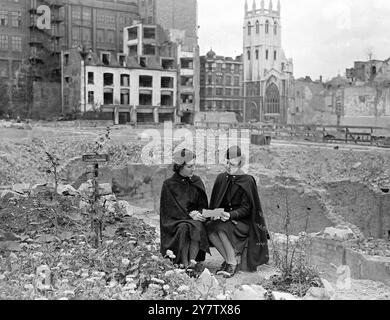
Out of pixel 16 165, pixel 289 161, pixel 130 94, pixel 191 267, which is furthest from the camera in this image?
pixel 130 94

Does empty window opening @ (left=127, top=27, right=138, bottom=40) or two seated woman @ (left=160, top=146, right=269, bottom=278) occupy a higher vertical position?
empty window opening @ (left=127, top=27, right=138, bottom=40)

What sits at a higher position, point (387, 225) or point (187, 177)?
point (187, 177)

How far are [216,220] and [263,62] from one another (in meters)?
67.2

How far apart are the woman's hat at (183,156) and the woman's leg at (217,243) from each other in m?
1.10

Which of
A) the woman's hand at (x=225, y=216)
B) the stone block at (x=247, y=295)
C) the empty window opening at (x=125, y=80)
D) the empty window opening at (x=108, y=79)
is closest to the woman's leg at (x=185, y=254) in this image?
the woman's hand at (x=225, y=216)

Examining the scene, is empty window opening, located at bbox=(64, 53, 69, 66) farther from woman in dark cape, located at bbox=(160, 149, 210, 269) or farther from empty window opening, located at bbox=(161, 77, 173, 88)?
woman in dark cape, located at bbox=(160, 149, 210, 269)

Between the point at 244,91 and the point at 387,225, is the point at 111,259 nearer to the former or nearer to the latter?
the point at 387,225

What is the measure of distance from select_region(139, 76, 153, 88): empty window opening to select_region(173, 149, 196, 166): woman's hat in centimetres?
4393

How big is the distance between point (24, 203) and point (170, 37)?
45.0m

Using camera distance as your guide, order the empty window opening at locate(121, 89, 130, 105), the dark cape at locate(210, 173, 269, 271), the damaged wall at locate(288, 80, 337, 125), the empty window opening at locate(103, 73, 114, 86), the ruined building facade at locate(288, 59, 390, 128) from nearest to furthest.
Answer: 1. the dark cape at locate(210, 173, 269, 271)
2. the ruined building facade at locate(288, 59, 390, 128)
3. the empty window opening at locate(103, 73, 114, 86)
4. the empty window opening at locate(121, 89, 130, 105)
5. the damaged wall at locate(288, 80, 337, 125)

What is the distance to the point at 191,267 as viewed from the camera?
322 inches

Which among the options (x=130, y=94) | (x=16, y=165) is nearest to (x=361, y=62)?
(x=130, y=94)

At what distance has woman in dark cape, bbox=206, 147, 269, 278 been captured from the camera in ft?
27.2

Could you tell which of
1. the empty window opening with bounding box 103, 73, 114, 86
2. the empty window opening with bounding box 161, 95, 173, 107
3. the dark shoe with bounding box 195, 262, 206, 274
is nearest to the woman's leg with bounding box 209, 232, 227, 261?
the dark shoe with bounding box 195, 262, 206, 274
